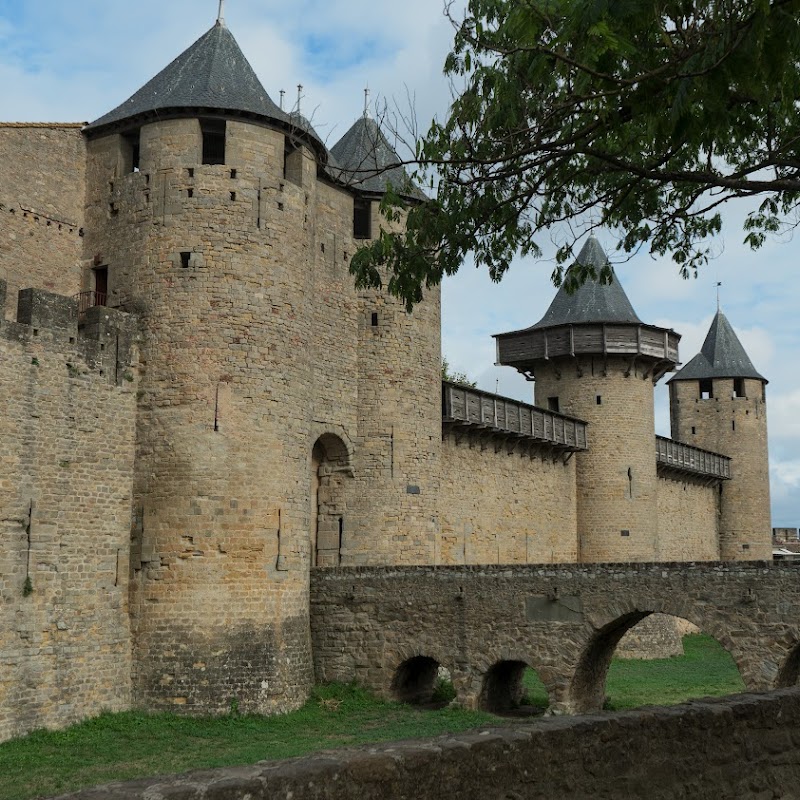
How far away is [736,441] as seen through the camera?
39.8 m

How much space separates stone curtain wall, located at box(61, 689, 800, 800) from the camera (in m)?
4.15

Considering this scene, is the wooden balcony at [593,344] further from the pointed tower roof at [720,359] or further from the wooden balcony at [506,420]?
the pointed tower roof at [720,359]

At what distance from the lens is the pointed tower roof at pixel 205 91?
17.9m

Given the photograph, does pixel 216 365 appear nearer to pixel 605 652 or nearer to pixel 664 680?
pixel 605 652

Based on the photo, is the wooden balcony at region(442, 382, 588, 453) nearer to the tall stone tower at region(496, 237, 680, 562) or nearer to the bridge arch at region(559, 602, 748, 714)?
the tall stone tower at region(496, 237, 680, 562)

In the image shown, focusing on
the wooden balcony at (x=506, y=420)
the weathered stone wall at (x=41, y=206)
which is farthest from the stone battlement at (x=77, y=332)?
the wooden balcony at (x=506, y=420)

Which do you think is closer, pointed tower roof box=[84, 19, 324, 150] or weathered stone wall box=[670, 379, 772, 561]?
pointed tower roof box=[84, 19, 324, 150]

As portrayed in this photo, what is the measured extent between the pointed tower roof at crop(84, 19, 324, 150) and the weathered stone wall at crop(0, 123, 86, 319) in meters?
0.80

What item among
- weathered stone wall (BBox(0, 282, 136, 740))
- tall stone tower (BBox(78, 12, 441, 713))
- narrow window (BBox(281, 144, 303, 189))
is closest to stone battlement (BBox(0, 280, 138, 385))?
weathered stone wall (BBox(0, 282, 136, 740))

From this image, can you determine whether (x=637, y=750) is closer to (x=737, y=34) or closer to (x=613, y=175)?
(x=737, y=34)

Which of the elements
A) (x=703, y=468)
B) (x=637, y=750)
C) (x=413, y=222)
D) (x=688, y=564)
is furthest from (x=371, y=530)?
(x=703, y=468)

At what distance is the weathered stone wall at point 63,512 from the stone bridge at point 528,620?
432cm

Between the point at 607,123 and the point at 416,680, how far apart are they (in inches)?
552

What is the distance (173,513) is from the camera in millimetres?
16797
